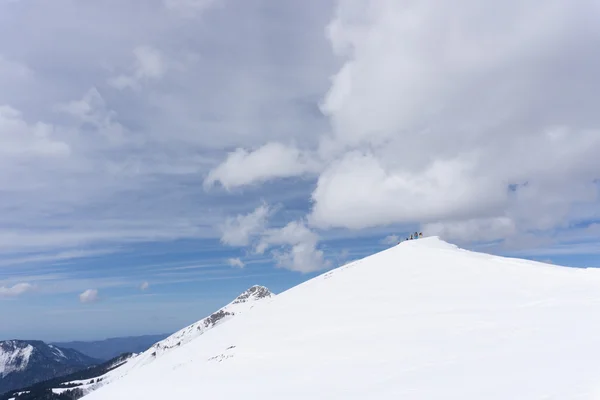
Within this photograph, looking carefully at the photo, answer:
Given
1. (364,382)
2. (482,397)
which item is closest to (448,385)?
(482,397)

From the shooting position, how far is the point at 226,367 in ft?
92.5

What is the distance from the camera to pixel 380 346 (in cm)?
2325

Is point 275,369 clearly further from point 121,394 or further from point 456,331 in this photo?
point 121,394

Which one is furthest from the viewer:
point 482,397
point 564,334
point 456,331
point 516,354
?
point 456,331

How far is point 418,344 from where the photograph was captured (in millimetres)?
22000

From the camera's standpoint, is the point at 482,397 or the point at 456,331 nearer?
the point at 482,397

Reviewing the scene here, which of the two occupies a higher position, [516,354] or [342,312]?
[342,312]

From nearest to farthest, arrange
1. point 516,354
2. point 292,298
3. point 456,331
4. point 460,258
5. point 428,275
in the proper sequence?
point 516,354 < point 456,331 < point 428,275 < point 460,258 < point 292,298

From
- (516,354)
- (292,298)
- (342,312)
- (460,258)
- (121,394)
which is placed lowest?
(121,394)

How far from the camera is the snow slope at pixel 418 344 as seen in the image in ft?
51.5

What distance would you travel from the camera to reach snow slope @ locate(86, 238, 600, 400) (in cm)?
1569

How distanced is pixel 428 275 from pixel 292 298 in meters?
17.8

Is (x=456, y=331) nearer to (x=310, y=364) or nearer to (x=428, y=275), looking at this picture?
(x=310, y=364)

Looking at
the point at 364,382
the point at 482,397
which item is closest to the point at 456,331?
the point at 364,382
